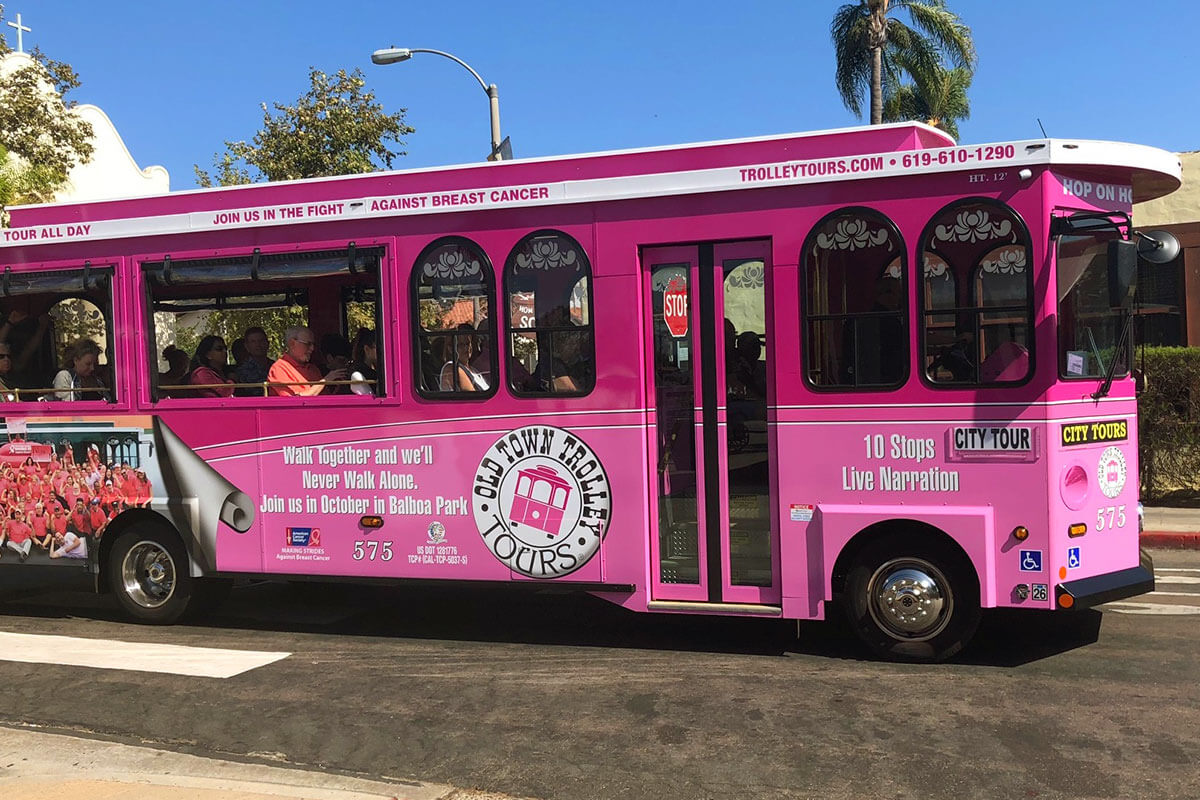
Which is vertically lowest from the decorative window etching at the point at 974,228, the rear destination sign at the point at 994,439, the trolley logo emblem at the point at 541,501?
the trolley logo emblem at the point at 541,501

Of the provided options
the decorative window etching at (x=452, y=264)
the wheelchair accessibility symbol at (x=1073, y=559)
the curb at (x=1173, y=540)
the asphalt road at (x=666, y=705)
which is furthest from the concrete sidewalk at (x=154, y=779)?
the curb at (x=1173, y=540)

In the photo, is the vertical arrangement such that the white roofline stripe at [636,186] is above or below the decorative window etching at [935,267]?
above

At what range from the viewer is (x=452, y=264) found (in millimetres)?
7309

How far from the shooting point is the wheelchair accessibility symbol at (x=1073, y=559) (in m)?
6.18

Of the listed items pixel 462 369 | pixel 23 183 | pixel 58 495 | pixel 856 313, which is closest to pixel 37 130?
pixel 23 183

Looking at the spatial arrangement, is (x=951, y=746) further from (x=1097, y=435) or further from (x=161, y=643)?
(x=161, y=643)

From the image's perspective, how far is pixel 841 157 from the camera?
6.46 m

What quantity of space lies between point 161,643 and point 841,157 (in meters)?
5.86

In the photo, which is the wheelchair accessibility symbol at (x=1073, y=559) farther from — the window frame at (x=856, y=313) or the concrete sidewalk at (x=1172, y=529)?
the concrete sidewalk at (x=1172, y=529)

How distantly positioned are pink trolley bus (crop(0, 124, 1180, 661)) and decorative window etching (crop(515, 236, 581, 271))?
1cm

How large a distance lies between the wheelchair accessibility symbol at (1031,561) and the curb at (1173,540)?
5726 millimetres

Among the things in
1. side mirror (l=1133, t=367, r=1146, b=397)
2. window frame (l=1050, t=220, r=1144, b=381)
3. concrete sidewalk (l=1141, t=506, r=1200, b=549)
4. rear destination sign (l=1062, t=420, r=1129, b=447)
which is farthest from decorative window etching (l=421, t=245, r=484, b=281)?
concrete sidewalk (l=1141, t=506, r=1200, b=549)

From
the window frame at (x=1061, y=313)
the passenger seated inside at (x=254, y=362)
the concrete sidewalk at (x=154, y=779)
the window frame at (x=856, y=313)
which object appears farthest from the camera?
the passenger seated inside at (x=254, y=362)

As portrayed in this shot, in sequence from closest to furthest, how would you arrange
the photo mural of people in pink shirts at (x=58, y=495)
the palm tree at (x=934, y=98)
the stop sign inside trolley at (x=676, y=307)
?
the stop sign inside trolley at (x=676, y=307) < the photo mural of people in pink shirts at (x=58, y=495) < the palm tree at (x=934, y=98)
